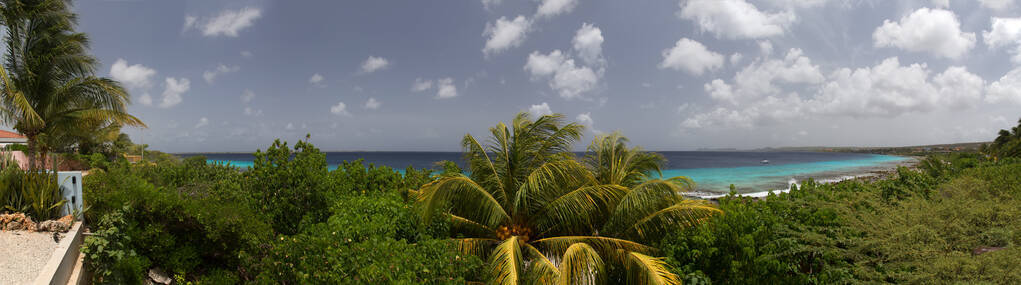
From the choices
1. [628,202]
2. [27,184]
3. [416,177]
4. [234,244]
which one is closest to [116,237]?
[234,244]

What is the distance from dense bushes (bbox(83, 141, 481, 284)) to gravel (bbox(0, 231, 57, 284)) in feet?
1.54

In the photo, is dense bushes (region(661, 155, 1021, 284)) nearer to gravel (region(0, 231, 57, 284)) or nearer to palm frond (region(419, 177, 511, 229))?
palm frond (region(419, 177, 511, 229))

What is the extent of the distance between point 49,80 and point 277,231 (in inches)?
431

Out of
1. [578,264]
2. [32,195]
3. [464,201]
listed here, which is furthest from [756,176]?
[32,195]

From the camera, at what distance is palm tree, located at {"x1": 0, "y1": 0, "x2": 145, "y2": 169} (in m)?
11.2

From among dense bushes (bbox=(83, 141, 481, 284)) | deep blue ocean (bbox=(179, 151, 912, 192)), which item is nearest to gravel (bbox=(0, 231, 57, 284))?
dense bushes (bbox=(83, 141, 481, 284))

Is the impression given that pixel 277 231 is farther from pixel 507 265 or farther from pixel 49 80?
pixel 49 80

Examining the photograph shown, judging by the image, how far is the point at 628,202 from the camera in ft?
20.4

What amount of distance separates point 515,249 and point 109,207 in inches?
246

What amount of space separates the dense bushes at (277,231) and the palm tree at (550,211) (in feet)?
2.23

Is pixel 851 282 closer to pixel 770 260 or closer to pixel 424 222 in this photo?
pixel 770 260

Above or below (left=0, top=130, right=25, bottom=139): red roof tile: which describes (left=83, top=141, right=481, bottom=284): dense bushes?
below

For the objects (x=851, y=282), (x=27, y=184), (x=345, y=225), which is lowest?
(x=851, y=282)

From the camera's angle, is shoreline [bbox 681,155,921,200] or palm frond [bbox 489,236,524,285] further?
shoreline [bbox 681,155,921,200]
